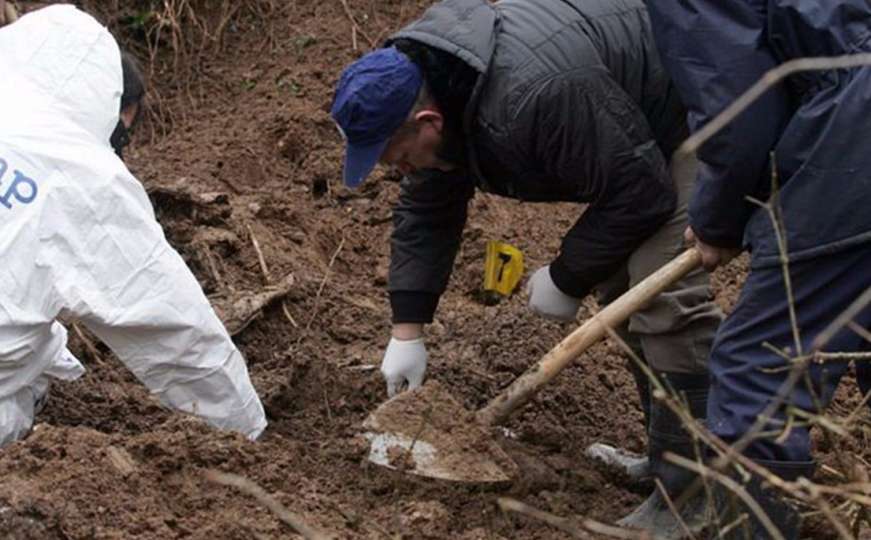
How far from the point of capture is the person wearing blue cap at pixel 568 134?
421 centimetres

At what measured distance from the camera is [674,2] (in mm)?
3555

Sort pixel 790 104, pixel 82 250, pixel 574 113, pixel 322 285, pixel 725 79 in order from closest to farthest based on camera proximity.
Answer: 1. pixel 725 79
2. pixel 790 104
3. pixel 574 113
4. pixel 82 250
5. pixel 322 285

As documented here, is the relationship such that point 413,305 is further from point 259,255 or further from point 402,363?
point 259,255

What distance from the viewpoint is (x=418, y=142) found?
14.4ft

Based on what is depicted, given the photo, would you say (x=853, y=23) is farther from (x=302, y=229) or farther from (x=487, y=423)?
(x=302, y=229)

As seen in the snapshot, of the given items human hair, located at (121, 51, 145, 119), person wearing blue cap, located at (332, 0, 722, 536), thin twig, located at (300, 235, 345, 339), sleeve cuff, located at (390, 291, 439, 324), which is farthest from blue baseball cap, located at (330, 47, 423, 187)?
thin twig, located at (300, 235, 345, 339)

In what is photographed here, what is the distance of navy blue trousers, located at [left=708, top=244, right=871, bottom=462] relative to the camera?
359cm

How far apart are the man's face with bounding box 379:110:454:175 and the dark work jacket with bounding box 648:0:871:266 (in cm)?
86

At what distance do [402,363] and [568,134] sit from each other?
1.12m

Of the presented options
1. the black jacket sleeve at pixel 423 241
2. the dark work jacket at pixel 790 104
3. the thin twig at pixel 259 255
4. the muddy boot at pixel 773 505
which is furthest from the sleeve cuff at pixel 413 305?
the dark work jacket at pixel 790 104

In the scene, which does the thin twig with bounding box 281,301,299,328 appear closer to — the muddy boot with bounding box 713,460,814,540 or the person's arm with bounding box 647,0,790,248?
the muddy boot with bounding box 713,460,814,540

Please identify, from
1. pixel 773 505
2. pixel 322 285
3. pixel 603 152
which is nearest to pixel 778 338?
pixel 773 505

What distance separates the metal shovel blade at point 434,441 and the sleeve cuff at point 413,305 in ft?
1.25

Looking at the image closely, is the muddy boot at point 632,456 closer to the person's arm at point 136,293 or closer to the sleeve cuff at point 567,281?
the sleeve cuff at point 567,281
